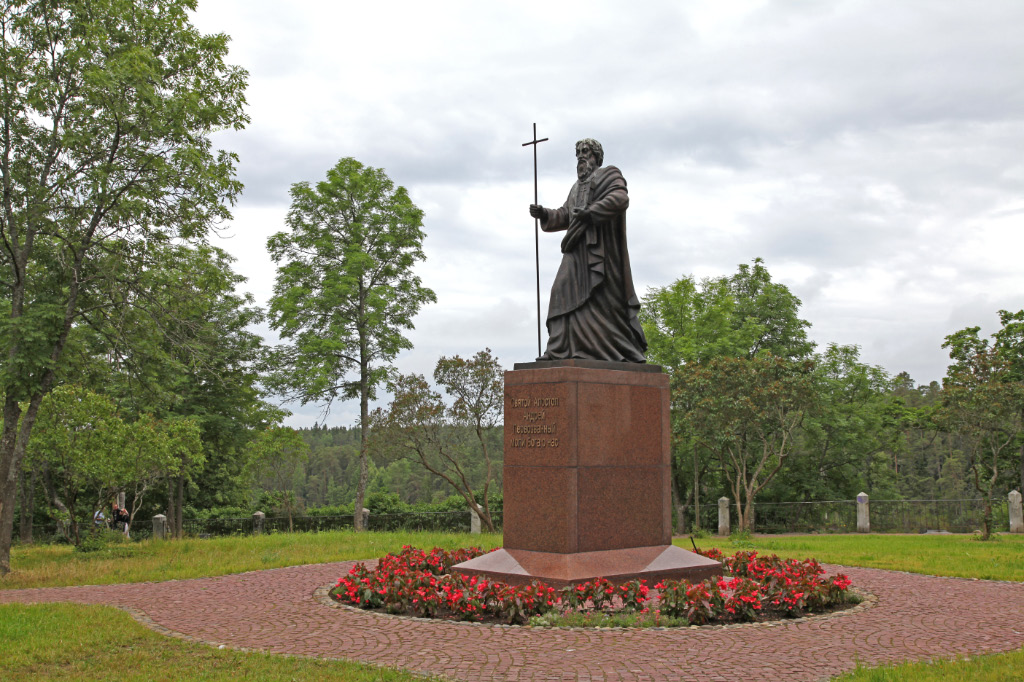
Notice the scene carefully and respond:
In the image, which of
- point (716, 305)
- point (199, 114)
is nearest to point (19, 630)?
point (199, 114)

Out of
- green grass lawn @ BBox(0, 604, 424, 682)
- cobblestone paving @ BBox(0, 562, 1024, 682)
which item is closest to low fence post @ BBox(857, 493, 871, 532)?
cobblestone paving @ BBox(0, 562, 1024, 682)

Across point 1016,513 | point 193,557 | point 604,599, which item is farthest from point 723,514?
point 604,599

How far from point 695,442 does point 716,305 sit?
849cm

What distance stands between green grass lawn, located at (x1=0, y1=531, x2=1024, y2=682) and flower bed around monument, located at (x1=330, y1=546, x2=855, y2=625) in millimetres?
1956

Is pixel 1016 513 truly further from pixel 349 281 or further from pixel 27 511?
pixel 27 511

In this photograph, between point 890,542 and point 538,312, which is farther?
point 890,542

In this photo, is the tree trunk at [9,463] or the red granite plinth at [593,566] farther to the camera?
the tree trunk at [9,463]

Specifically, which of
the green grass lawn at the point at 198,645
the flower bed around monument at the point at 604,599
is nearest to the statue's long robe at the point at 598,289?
the flower bed around monument at the point at 604,599

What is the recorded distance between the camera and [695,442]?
26234 mm

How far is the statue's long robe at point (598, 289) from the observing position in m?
9.75

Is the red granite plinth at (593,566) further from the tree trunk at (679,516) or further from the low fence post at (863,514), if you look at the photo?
the tree trunk at (679,516)

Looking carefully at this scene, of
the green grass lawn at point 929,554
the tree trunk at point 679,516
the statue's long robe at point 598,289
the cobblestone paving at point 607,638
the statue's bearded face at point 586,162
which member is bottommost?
the tree trunk at point 679,516

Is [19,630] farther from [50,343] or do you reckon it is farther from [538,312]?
[50,343]

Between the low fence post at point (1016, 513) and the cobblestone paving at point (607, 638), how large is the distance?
17.5 metres
